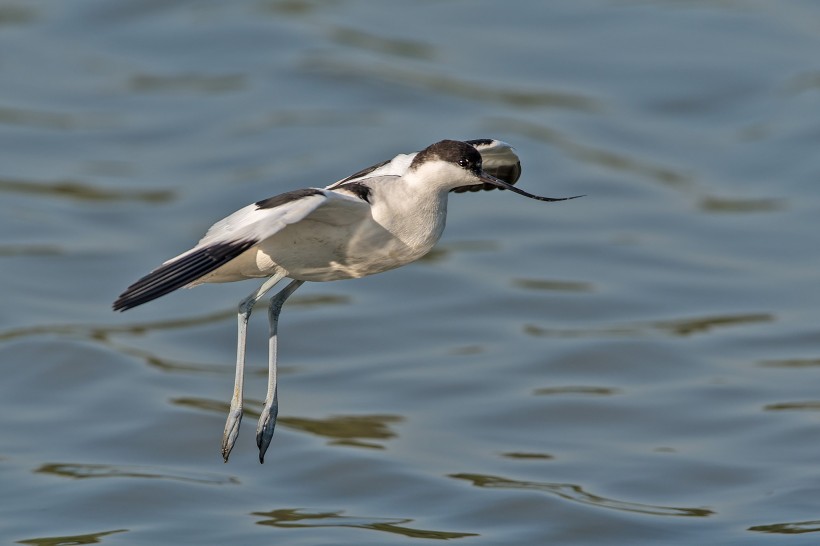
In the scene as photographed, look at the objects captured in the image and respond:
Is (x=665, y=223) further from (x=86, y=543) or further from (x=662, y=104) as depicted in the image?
(x=86, y=543)

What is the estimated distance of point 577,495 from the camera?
25469mm

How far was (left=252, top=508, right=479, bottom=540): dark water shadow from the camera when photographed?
937 inches

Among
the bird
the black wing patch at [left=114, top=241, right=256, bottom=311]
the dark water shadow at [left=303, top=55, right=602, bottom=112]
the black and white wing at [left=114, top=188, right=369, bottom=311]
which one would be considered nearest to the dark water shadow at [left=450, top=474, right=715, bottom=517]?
the bird

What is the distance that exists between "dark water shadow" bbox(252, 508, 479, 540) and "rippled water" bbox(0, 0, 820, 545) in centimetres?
8

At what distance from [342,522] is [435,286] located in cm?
988

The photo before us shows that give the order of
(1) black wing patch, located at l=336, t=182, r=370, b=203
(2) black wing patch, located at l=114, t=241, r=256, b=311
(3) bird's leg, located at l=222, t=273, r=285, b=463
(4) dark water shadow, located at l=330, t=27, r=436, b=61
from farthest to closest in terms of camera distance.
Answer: (4) dark water shadow, located at l=330, t=27, r=436, b=61, (3) bird's leg, located at l=222, t=273, r=285, b=463, (1) black wing patch, located at l=336, t=182, r=370, b=203, (2) black wing patch, located at l=114, t=241, r=256, b=311

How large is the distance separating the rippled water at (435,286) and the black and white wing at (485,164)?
25.1 feet

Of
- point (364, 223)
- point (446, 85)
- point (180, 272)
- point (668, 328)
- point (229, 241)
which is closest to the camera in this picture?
point (180, 272)

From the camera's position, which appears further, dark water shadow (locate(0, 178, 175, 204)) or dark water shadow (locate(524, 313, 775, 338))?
dark water shadow (locate(0, 178, 175, 204))

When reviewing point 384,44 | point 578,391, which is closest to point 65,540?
point 578,391

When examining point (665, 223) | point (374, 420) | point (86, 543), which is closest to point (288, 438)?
point (374, 420)

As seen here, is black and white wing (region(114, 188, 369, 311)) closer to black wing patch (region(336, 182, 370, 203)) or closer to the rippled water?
black wing patch (region(336, 182, 370, 203))

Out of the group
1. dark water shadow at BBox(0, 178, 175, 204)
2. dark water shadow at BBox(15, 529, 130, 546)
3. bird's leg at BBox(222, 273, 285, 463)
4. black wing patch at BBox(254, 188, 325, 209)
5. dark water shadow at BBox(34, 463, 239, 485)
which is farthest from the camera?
dark water shadow at BBox(0, 178, 175, 204)

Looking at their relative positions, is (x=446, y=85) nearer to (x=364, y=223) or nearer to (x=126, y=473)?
(x=126, y=473)
